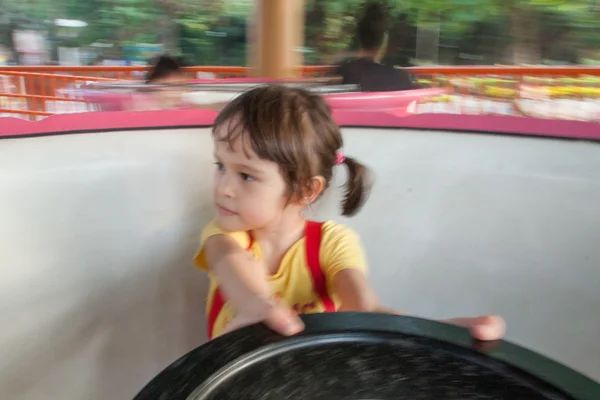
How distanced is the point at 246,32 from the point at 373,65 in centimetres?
43

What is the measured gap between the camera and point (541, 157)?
878mm

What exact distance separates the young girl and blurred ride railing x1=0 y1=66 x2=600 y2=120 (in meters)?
0.60

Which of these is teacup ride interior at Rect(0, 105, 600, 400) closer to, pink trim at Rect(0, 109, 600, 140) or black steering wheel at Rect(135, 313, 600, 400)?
pink trim at Rect(0, 109, 600, 140)

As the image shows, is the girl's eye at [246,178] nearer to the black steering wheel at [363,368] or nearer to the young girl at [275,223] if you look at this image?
the young girl at [275,223]

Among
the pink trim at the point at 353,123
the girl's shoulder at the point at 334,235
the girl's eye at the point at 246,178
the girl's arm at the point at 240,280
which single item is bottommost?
the girl's arm at the point at 240,280

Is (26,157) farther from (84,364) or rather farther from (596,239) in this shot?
(596,239)

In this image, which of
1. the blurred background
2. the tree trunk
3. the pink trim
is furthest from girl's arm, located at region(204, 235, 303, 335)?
the tree trunk

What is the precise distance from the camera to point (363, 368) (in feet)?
1.53

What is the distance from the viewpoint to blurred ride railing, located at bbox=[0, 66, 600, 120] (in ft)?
4.12

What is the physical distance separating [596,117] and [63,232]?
96 cm

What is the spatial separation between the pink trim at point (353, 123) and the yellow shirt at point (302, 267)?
24 centimetres

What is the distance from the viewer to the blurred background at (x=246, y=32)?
5.48 ft

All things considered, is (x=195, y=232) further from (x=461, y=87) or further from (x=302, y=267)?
(x=461, y=87)

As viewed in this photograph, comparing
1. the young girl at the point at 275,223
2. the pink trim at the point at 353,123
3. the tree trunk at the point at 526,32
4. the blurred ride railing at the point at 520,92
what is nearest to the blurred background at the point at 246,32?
the tree trunk at the point at 526,32
